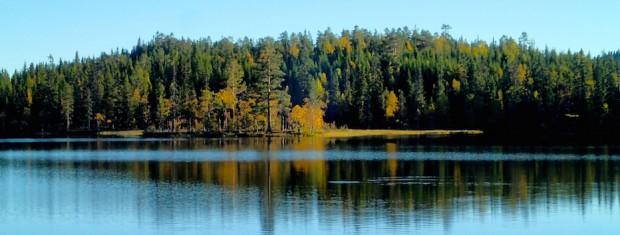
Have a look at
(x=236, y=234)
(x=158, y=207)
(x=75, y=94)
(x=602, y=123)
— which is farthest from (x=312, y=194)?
(x=75, y=94)

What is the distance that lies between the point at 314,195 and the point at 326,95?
407ft

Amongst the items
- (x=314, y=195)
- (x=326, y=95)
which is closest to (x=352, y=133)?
(x=326, y=95)

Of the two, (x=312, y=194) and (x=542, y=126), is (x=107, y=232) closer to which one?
(x=312, y=194)

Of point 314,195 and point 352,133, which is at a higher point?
point 352,133

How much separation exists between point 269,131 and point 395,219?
84890 millimetres

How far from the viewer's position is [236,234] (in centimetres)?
2788

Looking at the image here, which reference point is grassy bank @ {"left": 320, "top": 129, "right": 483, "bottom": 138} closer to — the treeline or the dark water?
the treeline

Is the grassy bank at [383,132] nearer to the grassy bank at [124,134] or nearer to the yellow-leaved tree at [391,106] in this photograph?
the yellow-leaved tree at [391,106]

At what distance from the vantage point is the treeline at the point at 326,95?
119250mm

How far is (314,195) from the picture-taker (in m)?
38.5

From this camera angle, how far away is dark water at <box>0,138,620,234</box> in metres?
29.7

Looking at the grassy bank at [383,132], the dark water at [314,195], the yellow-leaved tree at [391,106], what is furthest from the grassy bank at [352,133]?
the dark water at [314,195]

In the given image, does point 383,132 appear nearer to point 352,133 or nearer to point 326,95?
point 352,133

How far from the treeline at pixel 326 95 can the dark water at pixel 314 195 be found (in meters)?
56.5
